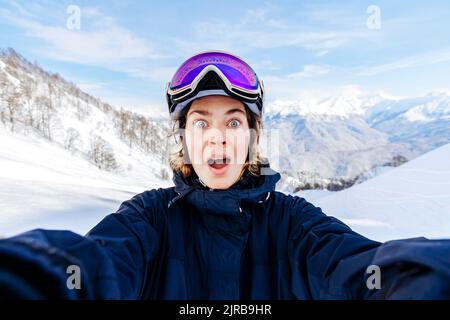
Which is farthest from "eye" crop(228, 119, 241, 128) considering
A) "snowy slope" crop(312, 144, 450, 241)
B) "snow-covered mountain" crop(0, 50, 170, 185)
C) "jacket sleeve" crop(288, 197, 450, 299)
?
"snow-covered mountain" crop(0, 50, 170, 185)

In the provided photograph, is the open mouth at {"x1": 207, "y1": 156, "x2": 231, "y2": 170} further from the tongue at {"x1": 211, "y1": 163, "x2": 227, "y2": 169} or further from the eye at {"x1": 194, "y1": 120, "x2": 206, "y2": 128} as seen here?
the eye at {"x1": 194, "y1": 120, "x2": 206, "y2": 128}

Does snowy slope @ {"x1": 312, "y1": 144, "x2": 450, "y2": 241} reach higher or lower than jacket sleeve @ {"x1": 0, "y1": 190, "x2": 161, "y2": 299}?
lower

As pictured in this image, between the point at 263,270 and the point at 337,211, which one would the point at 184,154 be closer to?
the point at 263,270

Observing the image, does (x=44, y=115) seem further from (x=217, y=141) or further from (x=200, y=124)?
(x=217, y=141)

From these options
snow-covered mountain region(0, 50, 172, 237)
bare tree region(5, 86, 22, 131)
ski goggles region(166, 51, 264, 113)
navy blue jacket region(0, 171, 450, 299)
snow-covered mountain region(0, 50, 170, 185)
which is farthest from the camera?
snow-covered mountain region(0, 50, 170, 185)

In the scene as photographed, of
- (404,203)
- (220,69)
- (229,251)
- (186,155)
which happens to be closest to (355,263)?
(229,251)

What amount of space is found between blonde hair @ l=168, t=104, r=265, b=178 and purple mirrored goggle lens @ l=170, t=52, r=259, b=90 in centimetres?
16

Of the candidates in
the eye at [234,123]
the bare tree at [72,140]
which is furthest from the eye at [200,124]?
the bare tree at [72,140]

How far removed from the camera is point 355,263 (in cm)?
119

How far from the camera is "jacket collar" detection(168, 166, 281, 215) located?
163cm

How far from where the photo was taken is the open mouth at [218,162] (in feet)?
5.61

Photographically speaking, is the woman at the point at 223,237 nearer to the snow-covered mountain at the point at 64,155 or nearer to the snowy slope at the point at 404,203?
the snow-covered mountain at the point at 64,155

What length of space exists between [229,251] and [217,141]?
0.58m
